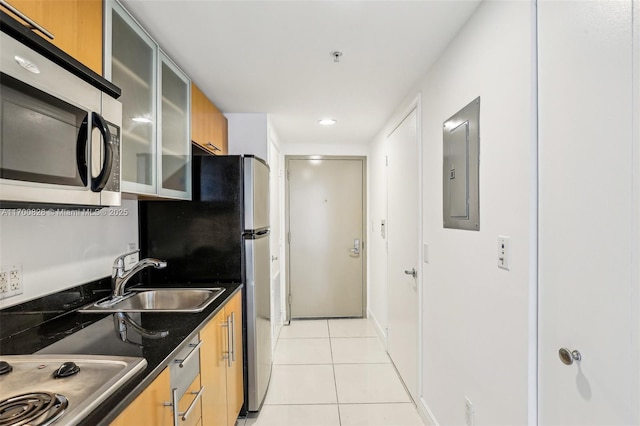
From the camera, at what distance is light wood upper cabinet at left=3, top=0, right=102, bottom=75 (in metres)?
0.97

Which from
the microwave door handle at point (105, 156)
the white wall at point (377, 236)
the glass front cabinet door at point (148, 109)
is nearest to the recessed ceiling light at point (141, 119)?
the glass front cabinet door at point (148, 109)

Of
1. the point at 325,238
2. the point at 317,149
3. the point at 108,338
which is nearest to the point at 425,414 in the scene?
the point at 108,338

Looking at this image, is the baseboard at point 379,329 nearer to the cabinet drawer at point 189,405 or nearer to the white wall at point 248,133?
the white wall at point 248,133

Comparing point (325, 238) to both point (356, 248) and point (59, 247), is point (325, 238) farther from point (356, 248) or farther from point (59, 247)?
point (59, 247)

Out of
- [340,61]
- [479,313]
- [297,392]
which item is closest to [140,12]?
[340,61]

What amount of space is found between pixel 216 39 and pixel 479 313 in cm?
182

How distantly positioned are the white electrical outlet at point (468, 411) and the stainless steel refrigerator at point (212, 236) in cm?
126

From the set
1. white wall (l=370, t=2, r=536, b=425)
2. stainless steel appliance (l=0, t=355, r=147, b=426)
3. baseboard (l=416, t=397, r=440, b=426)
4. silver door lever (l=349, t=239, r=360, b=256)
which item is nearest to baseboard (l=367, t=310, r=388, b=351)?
silver door lever (l=349, t=239, r=360, b=256)

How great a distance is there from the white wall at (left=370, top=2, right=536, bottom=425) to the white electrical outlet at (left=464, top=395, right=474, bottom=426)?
33 mm

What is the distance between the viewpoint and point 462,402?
5.24ft

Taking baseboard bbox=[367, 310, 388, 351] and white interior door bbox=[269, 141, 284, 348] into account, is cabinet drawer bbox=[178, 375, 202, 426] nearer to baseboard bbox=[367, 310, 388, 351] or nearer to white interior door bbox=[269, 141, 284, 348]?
white interior door bbox=[269, 141, 284, 348]

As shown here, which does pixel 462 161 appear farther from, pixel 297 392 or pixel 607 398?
pixel 297 392

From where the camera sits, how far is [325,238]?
424cm

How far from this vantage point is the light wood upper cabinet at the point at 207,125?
221cm
